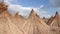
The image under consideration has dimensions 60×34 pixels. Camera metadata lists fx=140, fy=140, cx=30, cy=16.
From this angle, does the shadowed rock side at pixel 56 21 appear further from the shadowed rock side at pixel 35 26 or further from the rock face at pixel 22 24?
the shadowed rock side at pixel 35 26

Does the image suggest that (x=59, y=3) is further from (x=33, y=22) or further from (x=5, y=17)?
(x=5, y=17)

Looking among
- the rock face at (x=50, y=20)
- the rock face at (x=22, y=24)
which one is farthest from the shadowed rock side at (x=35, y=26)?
the rock face at (x=50, y=20)

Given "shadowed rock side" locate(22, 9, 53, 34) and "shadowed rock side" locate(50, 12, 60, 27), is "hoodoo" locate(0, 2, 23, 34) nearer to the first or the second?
"shadowed rock side" locate(22, 9, 53, 34)

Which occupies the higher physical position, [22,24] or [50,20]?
[50,20]

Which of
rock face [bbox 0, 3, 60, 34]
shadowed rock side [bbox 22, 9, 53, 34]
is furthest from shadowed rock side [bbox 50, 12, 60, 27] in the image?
shadowed rock side [bbox 22, 9, 53, 34]

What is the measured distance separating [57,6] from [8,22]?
130 cm

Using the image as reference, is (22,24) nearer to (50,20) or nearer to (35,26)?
(35,26)

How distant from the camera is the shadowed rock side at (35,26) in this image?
3408 mm

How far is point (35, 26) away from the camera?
3443 millimetres

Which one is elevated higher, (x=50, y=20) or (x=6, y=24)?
(x=50, y=20)

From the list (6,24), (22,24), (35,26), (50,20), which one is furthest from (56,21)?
(6,24)

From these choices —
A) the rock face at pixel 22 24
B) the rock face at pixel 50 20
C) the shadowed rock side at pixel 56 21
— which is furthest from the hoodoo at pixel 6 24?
the shadowed rock side at pixel 56 21

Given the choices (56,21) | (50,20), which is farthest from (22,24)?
(56,21)

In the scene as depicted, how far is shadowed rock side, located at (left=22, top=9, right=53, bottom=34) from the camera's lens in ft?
11.2
